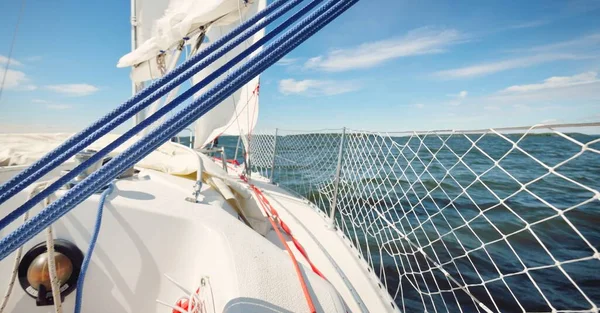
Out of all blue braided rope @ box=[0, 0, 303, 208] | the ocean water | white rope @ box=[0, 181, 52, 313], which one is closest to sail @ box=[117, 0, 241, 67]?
blue braided rope @ box=[0, 0, 303, 208]

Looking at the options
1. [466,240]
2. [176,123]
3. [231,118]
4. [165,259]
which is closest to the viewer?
[176,123]

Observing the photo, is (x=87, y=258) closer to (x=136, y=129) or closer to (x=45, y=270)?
(x=45, y=270)

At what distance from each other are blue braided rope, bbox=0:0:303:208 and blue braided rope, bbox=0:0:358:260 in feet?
0.41

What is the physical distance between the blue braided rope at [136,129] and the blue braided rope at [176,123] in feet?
0.17

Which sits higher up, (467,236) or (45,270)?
(45,270)

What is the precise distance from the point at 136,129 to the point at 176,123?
13 cm

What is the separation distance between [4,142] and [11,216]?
196 centimetres

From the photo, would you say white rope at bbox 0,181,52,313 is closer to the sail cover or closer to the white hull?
the white hull

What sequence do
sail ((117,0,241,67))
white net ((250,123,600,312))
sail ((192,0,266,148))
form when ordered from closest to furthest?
white net ((250,123,600,312)) < sail ((117,0,241,67)) < sail ((192,0,266,148))

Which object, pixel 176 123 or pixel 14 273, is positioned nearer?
pixel 176 123

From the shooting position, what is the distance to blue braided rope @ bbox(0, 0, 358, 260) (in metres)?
0.55

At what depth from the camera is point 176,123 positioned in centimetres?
69

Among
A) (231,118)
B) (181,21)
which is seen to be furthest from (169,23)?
(231,118)

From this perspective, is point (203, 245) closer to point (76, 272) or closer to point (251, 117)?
point (76, 272)
